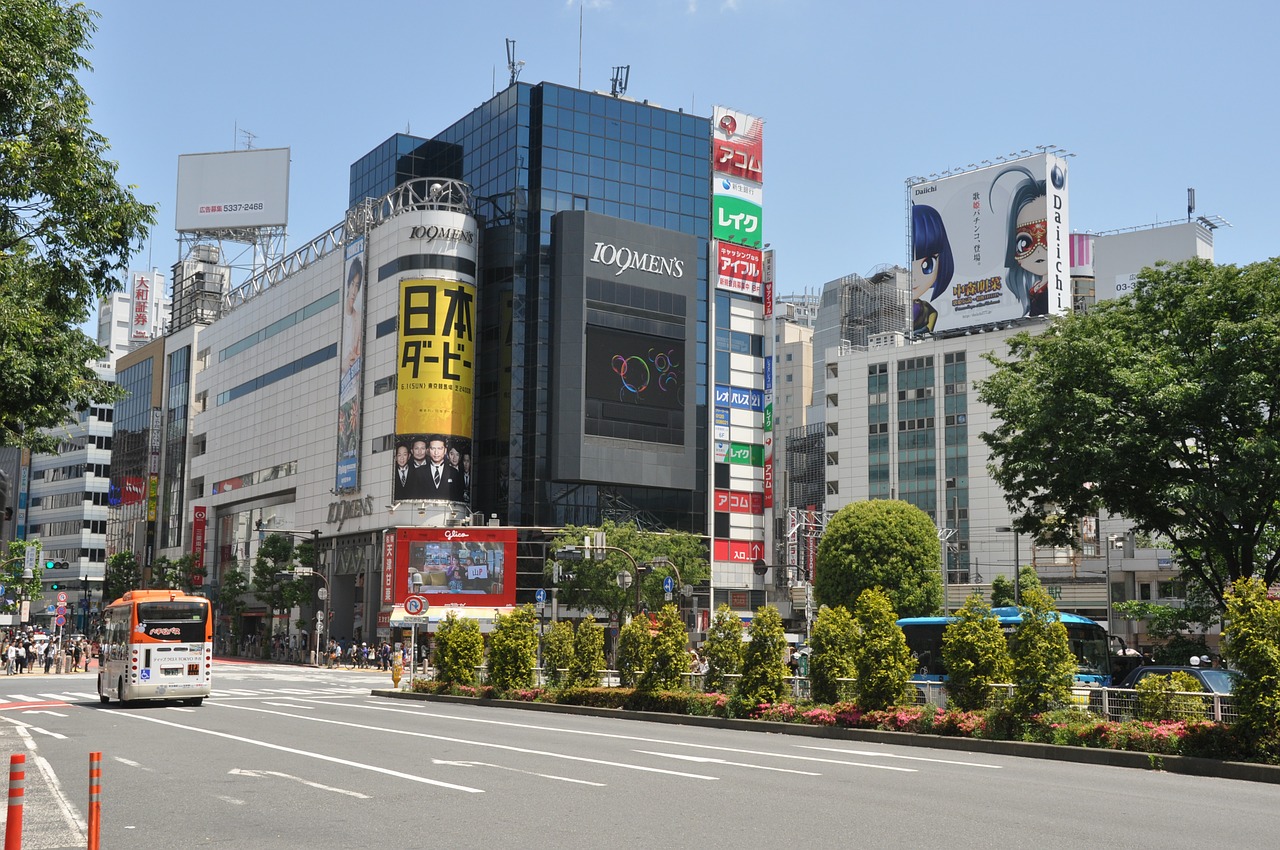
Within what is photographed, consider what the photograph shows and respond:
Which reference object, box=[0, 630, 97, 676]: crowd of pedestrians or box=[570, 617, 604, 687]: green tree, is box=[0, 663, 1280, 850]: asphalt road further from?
box=[0, 630, 97, 676]: crowd of pedestrians

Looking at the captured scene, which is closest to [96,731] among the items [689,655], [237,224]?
[689,655]

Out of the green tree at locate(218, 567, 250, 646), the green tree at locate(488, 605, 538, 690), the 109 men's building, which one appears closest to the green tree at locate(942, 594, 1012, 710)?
the green tree at locate(488, 605, 538, 690)

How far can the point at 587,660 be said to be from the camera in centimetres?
3672

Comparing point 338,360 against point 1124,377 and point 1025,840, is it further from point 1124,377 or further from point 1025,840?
point 1025,840

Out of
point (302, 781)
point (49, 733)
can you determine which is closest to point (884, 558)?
point (49, 733)

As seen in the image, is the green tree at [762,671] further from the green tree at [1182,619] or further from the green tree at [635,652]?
the green tree at [1182,619]

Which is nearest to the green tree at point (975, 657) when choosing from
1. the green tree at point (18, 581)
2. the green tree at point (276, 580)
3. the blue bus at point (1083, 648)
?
the blue bus at point (1083, 648)

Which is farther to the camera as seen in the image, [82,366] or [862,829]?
[82,366]

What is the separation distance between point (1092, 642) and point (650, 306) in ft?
174

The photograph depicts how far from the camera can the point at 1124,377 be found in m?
31.0

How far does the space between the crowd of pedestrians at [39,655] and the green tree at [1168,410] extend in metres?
52.1

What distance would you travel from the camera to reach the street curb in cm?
1852

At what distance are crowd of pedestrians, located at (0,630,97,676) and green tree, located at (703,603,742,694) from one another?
4553 cm

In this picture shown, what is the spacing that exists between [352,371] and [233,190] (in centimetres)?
3389
